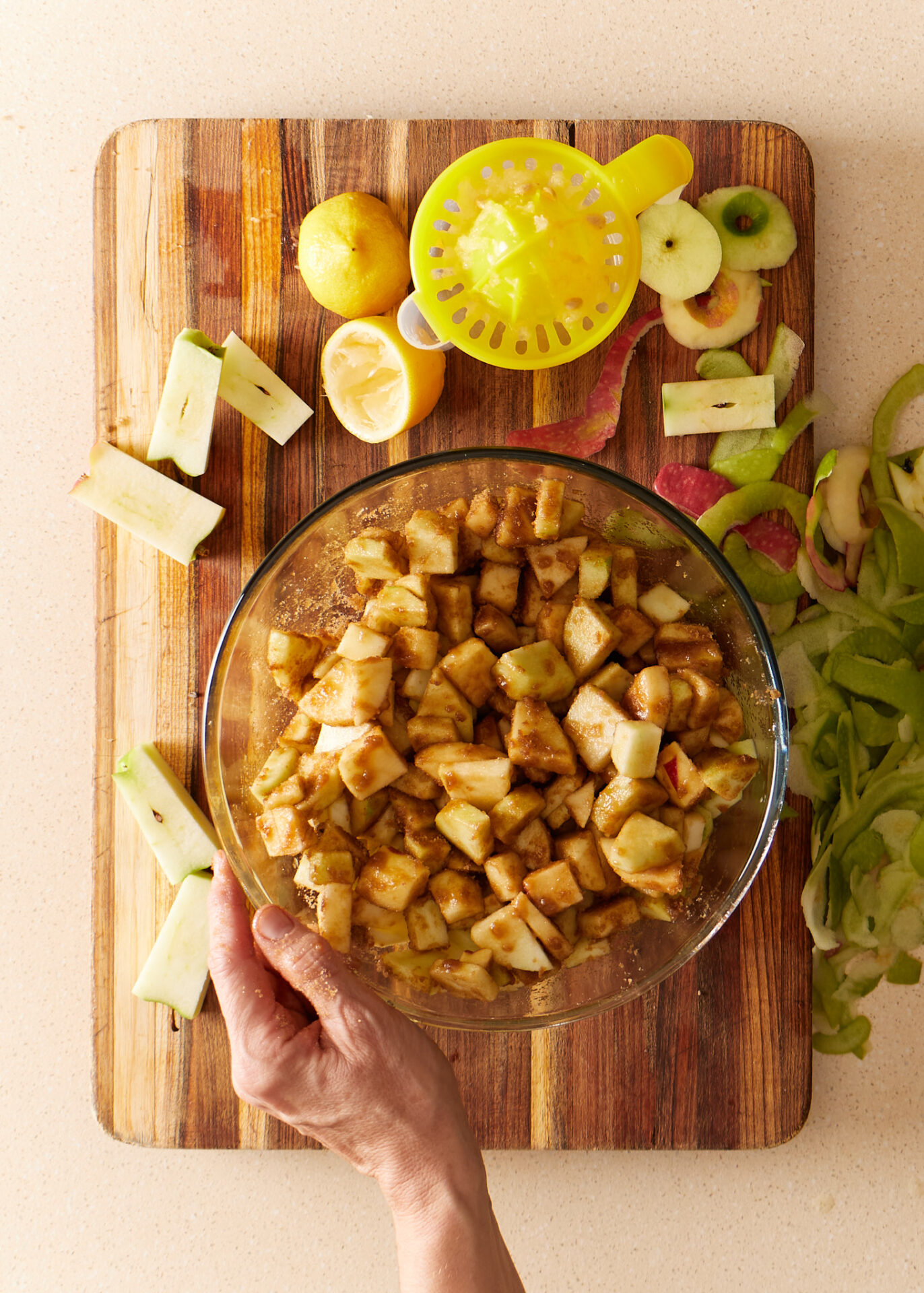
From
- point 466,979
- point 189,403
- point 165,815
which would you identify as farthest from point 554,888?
Answer: point 189,403

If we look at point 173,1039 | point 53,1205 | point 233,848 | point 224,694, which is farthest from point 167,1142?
point 224,694

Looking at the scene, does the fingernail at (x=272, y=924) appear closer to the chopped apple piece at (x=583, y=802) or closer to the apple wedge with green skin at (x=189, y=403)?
the chopped apple piece at (x=583, y=802)

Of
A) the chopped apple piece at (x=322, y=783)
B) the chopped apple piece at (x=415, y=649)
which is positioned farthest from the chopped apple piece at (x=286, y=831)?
the chopped apple piece at (x=415, y=649)

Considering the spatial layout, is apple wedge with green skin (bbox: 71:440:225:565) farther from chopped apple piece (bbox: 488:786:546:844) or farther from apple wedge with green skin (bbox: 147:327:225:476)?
chopped apple piece (bbox: 488:786:546:844)

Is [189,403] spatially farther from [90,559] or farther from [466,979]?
[466,979]

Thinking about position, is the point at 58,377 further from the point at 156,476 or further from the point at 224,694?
the point at 224,694
